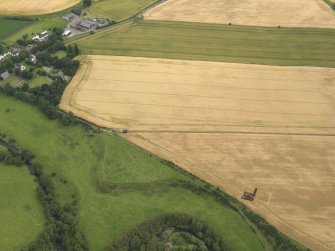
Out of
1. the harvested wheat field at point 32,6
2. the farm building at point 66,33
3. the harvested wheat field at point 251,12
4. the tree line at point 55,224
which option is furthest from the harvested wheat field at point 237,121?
the harvested wheat field at point 32,6

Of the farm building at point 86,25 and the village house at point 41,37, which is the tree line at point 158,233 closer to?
the village house at point 41,37

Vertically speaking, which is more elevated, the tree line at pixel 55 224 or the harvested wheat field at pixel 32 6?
the harvested wheat field at pixel 32 6

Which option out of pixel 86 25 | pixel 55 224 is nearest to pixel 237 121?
pixel 55 224

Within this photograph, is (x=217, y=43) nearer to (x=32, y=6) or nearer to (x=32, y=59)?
(x=32, y=59)

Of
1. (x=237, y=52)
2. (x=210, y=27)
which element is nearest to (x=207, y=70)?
(x=237, y=52)

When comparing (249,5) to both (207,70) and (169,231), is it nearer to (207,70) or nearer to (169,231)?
(207,70)
